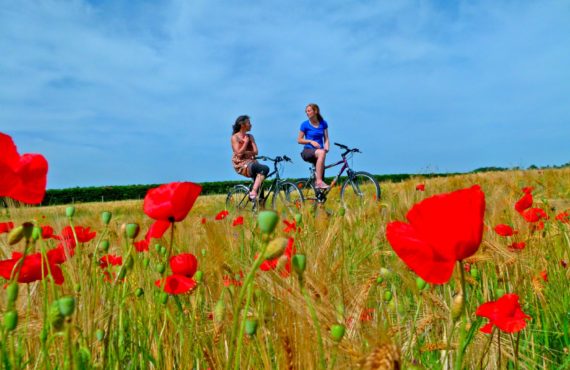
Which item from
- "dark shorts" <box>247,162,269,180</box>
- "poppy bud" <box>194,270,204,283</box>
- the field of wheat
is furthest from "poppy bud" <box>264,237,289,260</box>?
"dark shorts" <box>247,162,269,180</box>

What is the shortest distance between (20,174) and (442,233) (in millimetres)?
601

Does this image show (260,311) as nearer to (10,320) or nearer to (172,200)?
(172,200)

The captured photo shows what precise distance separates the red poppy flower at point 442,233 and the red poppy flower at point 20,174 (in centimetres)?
53

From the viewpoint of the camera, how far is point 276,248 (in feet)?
1.93

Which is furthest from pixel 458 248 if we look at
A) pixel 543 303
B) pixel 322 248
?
pixel 543 303

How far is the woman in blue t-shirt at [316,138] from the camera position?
6536 mm

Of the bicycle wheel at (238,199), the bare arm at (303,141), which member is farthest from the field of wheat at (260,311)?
the bicycle wheel at (238,199)

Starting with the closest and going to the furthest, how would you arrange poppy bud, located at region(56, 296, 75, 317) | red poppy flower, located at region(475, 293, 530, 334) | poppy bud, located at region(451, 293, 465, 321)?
poppy bud, located at region(56, 296, 75, 317), poppy bud, located at region(451, 293, 465, 321), red poppy flower, located at region(475, 293, 530, 334)

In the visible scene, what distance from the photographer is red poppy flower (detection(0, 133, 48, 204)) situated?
2.43 feet

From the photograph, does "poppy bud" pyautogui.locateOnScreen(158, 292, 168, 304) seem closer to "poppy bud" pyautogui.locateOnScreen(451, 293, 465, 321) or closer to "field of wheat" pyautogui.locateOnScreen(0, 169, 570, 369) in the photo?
"field of wheat" pyautogui.locateOnScreen(0, 169, 570, 369)

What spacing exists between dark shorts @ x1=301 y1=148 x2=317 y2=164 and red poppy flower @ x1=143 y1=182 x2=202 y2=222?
5.79 meters

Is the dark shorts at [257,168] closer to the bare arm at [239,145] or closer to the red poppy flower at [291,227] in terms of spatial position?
the bare arm at [239,145]

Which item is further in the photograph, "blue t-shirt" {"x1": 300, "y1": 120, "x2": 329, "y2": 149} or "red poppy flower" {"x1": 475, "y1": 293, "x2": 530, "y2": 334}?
"blue t-shirt" {"x1": 300, "y1": 120, "x2": 329, "y2": 149}

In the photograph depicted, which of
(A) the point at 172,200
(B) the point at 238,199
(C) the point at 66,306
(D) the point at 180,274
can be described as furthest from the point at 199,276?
(B) the point at 238,199
